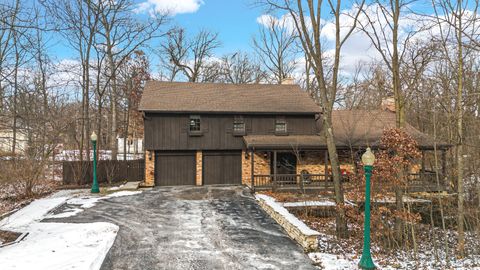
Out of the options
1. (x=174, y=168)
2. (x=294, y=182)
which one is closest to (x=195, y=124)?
(x=174, y=168)

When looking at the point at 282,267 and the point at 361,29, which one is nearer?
the point at 282,267

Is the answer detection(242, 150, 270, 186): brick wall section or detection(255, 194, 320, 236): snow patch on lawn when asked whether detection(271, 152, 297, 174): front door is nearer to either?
detection(242, 150, 270, 186): brick wall section

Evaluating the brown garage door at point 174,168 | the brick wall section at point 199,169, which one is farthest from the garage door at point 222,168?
the brown garage door at point 174,168

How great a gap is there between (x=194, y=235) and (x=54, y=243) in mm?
3734

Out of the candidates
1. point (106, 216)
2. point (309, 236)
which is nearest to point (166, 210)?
point (106, 216)

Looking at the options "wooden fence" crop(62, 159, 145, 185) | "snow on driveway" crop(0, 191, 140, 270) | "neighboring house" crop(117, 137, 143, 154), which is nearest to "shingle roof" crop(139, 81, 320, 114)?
"wooden fence" crop(62, 159, 145, 185)

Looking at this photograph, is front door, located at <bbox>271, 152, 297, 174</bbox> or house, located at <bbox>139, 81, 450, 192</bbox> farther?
front door, located at <bbox>271, 152, 297, 174</bbox>

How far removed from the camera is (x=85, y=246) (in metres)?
8.21

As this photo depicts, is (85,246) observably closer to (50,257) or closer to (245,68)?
(50,257)

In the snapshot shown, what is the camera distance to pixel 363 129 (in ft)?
67.1

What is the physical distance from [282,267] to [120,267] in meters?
3.64

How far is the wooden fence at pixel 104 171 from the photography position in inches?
743

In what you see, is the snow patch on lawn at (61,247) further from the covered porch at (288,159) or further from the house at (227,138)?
the covered porch at (288,159)

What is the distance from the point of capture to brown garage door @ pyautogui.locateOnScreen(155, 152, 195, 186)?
19.2 meters
